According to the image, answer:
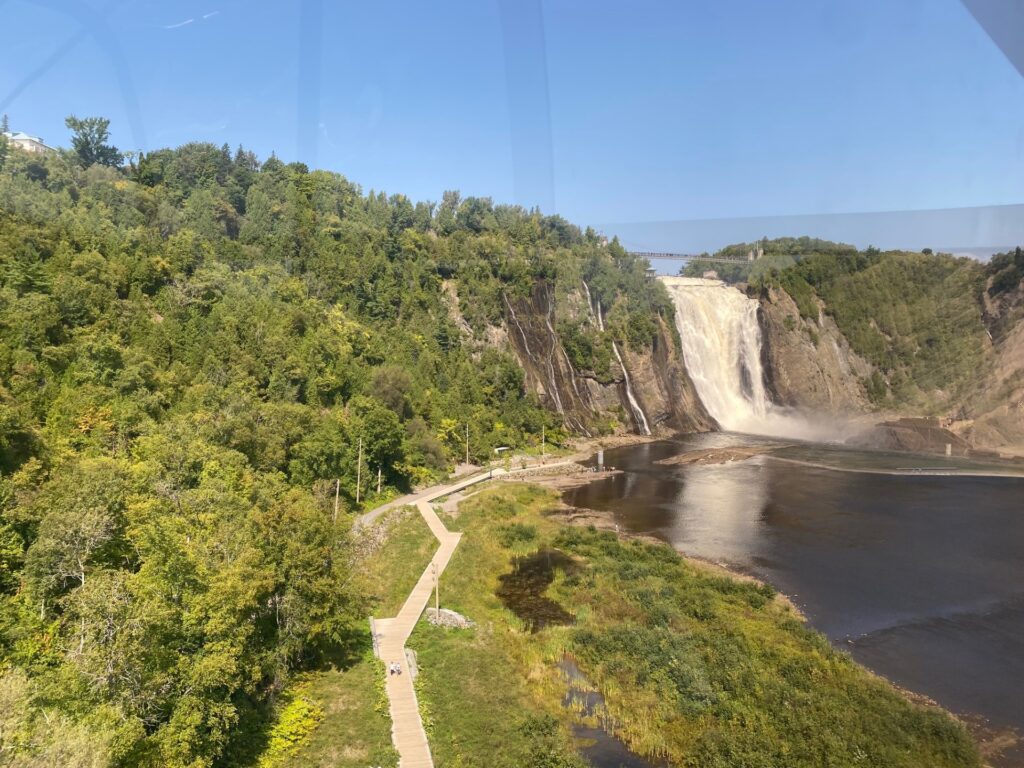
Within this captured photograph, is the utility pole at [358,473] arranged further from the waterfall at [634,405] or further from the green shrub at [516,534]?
the waterfall at [634,405]

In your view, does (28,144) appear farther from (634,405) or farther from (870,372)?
(870,372)

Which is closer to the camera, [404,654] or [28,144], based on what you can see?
[404,654]

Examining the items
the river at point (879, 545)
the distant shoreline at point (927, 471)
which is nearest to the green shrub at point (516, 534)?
the river at point (879, 545)

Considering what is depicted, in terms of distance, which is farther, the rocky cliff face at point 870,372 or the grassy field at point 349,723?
the rocky cliff face at point 870,372

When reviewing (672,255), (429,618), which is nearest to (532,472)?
(429,618)

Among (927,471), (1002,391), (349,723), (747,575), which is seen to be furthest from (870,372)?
(349,723)

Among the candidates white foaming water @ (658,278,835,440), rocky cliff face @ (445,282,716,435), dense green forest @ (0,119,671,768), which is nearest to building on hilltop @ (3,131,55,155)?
dense green forest @ (0,119,671,768)
